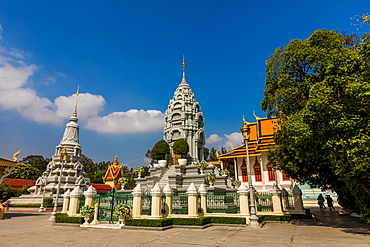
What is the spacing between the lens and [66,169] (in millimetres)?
38281

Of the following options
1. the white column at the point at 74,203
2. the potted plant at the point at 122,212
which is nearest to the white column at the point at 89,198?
the white column at the point at 74,203

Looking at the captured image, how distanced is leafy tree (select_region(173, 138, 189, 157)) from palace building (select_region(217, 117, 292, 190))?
9369 millimetres

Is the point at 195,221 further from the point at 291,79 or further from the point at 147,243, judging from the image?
the point at 291,79

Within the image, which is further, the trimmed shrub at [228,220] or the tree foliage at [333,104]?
the trimmed shrub at [228,220]

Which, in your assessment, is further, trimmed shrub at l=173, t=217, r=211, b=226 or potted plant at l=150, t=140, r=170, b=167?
potted plant at l=150, t=140, r=170, b=167

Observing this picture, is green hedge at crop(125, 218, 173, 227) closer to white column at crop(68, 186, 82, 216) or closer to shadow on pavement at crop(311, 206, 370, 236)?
white column at crop(68, 186, 82, 216)

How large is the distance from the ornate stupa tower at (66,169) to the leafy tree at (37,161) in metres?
33.7

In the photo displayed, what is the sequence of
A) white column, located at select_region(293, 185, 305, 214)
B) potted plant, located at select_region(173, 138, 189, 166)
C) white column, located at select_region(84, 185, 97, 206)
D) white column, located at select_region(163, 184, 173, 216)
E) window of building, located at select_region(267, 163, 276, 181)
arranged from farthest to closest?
window of building, located at select_region(267, 163, 276, 181), potted plant, located at select_region(173, 138, 189, 166), white column, located at select_region(293, 185, 305, 214), white column, located at select_region(84, 185, 97, 206), white column, located at select_region(163, 184, 173, 216)

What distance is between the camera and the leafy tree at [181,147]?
28688mm

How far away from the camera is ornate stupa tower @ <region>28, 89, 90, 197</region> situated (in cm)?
3494

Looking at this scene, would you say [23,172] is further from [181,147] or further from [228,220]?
[228,220]

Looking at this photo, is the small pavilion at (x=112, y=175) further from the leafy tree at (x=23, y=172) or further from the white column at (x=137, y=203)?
the white column at (x=137, y=203)

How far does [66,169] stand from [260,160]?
29767 millimetres

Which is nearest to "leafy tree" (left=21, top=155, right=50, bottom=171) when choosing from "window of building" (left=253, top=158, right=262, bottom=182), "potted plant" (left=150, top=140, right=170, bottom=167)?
"potted plant" (left=150, top=140, right=170, bottom=167)
